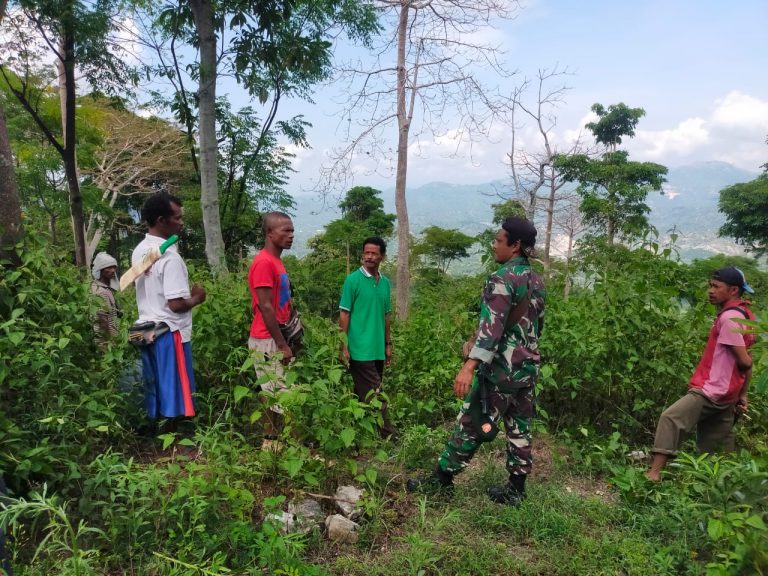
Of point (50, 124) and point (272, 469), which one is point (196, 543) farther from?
point (50, 124)

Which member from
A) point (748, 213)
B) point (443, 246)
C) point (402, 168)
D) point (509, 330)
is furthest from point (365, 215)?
point (509, 330)

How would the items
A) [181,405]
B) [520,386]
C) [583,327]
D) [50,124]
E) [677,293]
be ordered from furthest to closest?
[50,124] < [583,327] < [677,293] < [181,405] < [520,386]

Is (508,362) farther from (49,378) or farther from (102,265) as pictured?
(102,265)

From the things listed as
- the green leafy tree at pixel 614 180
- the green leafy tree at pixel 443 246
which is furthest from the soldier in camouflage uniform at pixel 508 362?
the green leafy tree at pixel 443 246

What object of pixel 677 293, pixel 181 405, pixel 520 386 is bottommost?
pixel 181 405

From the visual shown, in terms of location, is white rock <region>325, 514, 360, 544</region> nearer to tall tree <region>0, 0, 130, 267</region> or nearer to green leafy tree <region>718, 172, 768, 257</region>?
tall tree <region>0, 0, 130, 267</region>

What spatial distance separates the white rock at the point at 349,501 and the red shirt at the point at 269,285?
3.77 feet

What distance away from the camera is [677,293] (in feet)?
13.8

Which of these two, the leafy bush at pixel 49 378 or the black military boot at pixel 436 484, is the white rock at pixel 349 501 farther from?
the leafy bush at pixel 49 378

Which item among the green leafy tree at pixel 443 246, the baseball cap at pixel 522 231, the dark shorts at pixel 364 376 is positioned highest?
the green leafy tree at pixel 443 246

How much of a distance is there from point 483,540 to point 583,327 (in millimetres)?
2392

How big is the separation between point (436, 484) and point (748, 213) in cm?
2922

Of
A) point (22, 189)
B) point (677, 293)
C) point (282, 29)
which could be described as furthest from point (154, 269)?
point (22, 189)

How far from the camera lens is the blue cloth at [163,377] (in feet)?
10.7
